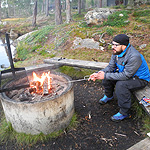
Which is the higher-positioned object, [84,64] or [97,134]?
[84,64]

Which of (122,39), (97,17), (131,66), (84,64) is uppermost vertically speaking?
(97,17)

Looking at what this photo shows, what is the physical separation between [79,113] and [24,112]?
154cm

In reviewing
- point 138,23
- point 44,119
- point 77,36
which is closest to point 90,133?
point 44,119

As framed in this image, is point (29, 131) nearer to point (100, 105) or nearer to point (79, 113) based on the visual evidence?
point (79, 113)

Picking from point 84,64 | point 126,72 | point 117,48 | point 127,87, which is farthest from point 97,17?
point 127,87

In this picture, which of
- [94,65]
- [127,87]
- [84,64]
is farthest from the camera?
[84,64]

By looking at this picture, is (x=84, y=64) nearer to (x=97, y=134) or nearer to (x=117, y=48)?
(x=117, y=48)

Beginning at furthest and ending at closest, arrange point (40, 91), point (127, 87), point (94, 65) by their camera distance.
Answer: point (94, 65), point (40, 91), point (127, 87)

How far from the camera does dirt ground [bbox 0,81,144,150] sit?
2.76 meters

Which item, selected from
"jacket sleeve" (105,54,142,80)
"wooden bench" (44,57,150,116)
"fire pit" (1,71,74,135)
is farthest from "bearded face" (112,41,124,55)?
"fire pit" (1,71,74,135)

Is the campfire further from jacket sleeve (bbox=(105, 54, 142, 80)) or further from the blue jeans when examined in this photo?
jacket sleeve (bbox=(105, 54, 142, 80))

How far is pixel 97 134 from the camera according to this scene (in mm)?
3020

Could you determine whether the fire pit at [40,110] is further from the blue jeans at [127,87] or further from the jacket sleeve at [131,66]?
the jacket sleeve at [131,66]

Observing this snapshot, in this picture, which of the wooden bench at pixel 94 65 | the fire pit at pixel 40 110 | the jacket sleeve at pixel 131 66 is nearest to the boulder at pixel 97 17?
the wooden bench at pixel 94 65
